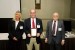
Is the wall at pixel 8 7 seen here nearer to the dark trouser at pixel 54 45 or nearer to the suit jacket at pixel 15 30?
the suit jacket at pixel 15 30

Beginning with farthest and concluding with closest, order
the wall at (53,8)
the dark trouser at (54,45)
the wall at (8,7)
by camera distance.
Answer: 1. the wall at (53,8)
2. the wall at (8,7)
3. the dark trouser at (54,45)

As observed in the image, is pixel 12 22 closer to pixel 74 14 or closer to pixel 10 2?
pixel 10 2

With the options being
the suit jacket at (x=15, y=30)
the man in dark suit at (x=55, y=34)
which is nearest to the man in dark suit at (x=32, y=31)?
the suit jacket at (x=15, y=30)

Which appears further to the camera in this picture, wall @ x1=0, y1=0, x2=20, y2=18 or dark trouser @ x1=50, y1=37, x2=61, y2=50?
wall @ x1=0, y1=0, x2=20, y2=18

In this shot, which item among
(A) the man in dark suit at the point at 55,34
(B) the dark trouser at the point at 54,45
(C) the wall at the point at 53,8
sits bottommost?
(B) the dark trouser at the point at 54,45

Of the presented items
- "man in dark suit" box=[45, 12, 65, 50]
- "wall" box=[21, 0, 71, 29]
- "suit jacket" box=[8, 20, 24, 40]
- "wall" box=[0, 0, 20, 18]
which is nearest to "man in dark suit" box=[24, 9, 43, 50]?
"suit jacket" box=[8, 20, 24, 40]

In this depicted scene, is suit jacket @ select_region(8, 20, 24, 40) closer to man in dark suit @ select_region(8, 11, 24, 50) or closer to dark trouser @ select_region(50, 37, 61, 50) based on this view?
man in dark suit @ select_region(8, 11, 24, 50)

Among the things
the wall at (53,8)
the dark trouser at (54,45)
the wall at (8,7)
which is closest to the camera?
the dark trouser at (54,45)

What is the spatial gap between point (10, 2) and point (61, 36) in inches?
88.7

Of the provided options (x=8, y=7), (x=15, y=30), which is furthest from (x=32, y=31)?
(x=8, y=7)

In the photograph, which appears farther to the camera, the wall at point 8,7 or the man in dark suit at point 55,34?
the wall at point 8,7

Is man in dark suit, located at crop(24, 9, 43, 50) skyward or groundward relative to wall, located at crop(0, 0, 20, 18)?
groundward

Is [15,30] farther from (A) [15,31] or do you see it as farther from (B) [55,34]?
(B) [55,34]

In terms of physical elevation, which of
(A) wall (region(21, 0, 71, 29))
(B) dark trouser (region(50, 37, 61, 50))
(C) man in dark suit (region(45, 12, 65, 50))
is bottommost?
(B) dark trouser (region(50, 37, 61, 50))
